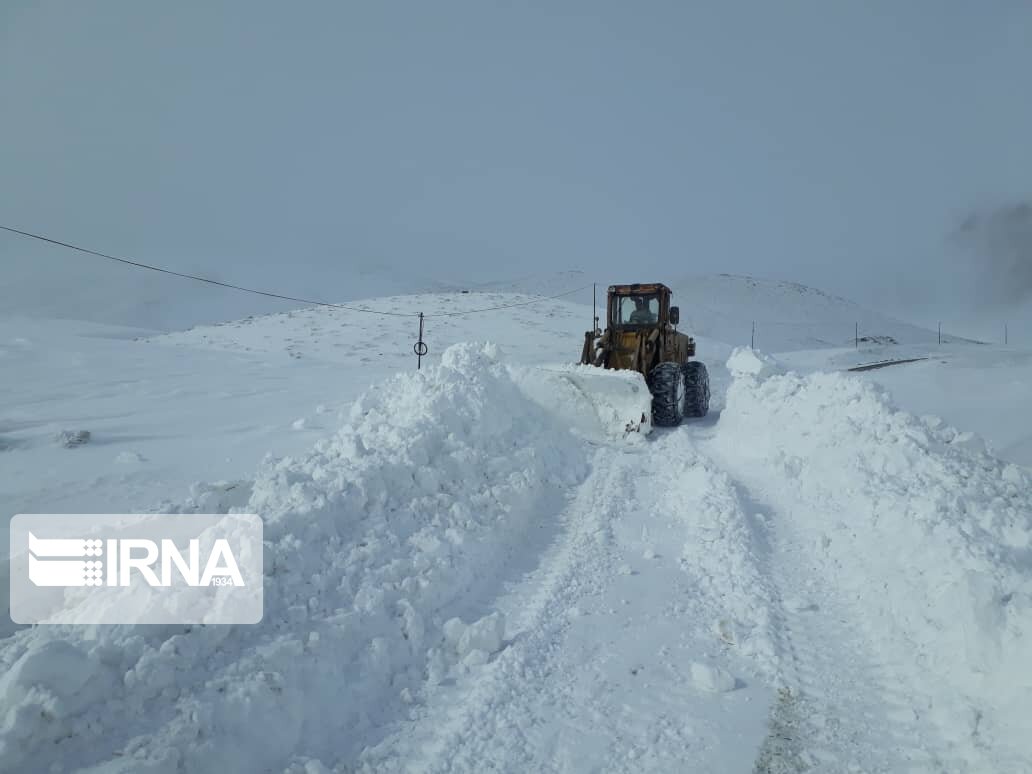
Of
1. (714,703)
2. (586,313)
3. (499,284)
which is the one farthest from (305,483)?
(499,284)

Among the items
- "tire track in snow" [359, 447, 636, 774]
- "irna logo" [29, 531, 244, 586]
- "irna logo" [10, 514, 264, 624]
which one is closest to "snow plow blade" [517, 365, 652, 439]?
"tire track in snow" [359, 447, 636, 774]

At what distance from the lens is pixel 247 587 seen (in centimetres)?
321

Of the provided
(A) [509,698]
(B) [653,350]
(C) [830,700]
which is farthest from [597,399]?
(A) [509,698]

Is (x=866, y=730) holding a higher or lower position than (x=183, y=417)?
lower

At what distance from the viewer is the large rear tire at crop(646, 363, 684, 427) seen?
9812 millimetres

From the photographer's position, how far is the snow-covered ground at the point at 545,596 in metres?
2.56

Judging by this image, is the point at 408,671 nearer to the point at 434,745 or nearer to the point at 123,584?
the point at 434,745

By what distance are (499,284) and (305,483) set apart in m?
100

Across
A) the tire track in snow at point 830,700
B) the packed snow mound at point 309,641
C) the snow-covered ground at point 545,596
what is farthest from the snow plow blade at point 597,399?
the tire track in snow at point 830,700

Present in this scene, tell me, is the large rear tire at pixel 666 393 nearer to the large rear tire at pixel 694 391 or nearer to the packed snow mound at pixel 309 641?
the large rear tire at pixel 694 391

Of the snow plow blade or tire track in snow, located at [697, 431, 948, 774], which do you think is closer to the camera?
tire track in snow, located at [697, 431, 948, 774]

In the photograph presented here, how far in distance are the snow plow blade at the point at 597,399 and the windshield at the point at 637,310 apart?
2446 mm

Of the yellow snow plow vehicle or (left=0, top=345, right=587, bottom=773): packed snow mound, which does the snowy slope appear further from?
(left=0, top=345, right=587, bottom=773): packed snow mound

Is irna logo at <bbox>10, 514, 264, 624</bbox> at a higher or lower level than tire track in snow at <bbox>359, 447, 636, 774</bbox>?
higher
